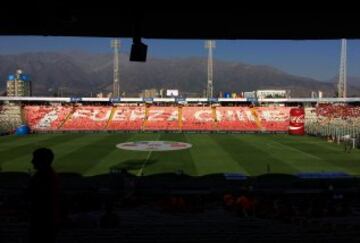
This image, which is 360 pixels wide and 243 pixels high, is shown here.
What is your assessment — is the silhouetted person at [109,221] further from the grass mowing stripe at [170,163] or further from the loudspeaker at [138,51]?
the grass mowing stripe at [170,163]

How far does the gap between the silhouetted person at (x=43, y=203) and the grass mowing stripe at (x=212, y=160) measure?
20814 millimetres

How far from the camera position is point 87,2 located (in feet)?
26.6

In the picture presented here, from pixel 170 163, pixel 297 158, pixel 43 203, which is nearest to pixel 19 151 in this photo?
pixel 170 163

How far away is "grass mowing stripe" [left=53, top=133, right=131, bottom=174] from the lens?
2850 cm

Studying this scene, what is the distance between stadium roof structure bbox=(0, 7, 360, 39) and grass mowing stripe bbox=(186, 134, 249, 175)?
16.5 metres

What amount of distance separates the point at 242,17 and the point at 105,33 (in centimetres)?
339

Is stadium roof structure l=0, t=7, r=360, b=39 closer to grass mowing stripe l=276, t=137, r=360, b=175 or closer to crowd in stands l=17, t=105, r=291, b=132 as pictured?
grass mowing stripe l=276, t=137, r=360, b=175

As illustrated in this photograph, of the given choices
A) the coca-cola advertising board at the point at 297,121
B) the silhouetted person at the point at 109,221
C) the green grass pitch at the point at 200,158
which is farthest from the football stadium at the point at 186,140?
the silhouetted person at the point at 109,221

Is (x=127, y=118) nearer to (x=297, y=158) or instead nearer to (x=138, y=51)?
(x=297, y=158)

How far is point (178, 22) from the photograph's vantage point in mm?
9438

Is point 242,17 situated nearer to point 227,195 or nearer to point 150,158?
point 227,195

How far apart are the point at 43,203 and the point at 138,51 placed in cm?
486

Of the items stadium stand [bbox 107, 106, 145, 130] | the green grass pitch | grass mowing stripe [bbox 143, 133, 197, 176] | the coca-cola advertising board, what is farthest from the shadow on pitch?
stadium stand [bbox 107, 106, 145, 130]

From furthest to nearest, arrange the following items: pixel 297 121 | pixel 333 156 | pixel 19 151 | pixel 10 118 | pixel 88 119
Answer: pixel 88 119, pixel 10 118, pixel 297 121, pixel 19 151, pixel 333 156
